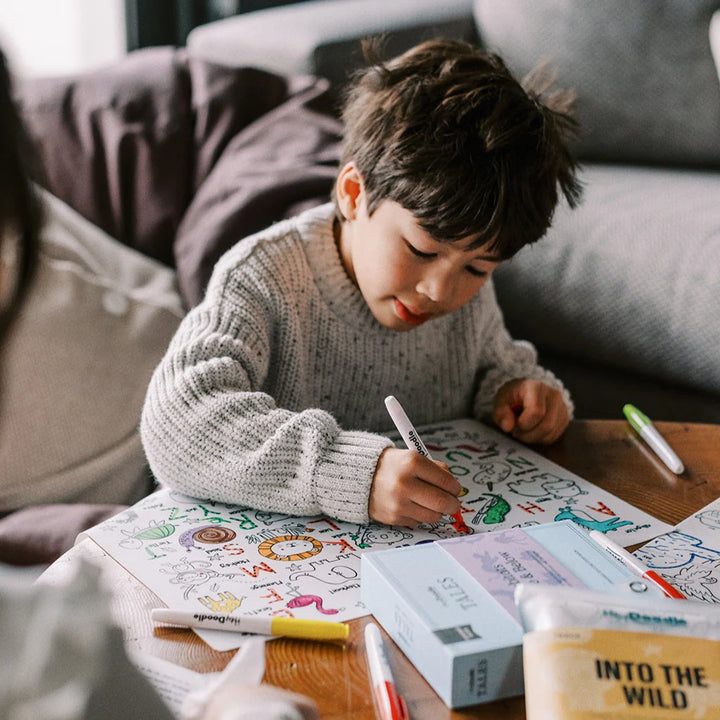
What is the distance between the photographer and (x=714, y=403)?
1354 mm

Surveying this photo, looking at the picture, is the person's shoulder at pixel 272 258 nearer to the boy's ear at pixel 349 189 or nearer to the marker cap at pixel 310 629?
the boy's ear at pixel 349 189

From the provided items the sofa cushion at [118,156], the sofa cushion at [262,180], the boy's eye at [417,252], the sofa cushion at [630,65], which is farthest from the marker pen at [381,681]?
the sofa cushion at [630,65]

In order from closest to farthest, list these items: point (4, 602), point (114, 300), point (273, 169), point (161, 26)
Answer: point (4, 602)
point (114, 300)
point (273, 169)
point (161, 26)

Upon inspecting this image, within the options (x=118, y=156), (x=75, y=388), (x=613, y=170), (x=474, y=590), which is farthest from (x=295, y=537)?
(x=613, y=170)

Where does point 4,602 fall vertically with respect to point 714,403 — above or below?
above

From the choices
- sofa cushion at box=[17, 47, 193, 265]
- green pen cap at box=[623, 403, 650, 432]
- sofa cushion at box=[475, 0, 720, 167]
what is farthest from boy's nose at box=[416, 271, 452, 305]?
sofa cushion at box=[475, 0, 720, 167]

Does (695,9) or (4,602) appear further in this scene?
(695,9)

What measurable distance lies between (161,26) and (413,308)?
1.51 metres

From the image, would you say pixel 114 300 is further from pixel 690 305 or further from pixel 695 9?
pixel 695 9

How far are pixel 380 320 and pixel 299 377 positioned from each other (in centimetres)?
11

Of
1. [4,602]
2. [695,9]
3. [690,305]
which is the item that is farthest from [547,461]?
[695,9]

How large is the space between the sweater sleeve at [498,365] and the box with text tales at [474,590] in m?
0.37

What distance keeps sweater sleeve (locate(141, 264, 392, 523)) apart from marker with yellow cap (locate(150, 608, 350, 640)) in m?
0.16

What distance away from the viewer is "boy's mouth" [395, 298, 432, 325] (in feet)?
3.12
